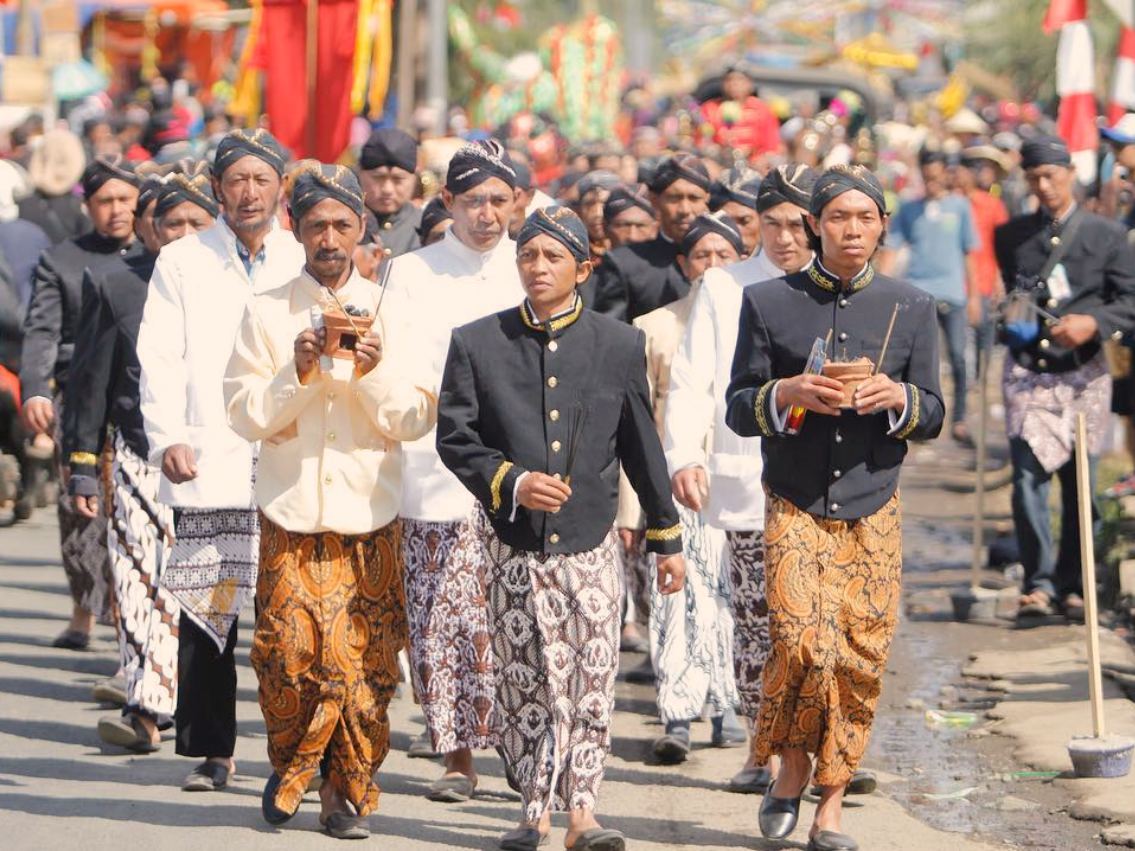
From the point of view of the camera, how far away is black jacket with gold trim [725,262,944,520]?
7473 millimetres

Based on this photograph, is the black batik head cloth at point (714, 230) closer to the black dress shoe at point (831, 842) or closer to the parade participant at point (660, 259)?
the parade participant at point (660, 259)

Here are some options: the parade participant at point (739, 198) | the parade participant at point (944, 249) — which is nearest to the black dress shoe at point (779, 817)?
the parade participant at point (739, 198)

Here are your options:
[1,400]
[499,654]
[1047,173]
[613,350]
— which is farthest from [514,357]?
[1,400]

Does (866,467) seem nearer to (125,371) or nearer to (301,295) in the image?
(301,295)

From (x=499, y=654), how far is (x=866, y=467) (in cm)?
126

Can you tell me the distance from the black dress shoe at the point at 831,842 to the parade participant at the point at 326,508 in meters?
1.37

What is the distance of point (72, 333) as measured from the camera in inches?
436

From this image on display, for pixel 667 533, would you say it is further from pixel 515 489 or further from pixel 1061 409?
pixel 1061 409

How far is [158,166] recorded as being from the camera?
995 centimetres

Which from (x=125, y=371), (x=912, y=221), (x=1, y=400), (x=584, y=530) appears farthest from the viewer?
(x=912, y=221)

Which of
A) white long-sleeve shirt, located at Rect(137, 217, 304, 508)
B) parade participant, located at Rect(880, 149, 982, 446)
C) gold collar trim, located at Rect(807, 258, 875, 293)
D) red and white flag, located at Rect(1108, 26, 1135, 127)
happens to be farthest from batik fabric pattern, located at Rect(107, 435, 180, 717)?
parade participant, located at Rect(880, 149, 982, 446)

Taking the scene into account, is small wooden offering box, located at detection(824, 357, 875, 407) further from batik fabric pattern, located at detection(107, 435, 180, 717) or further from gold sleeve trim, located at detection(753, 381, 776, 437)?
batik fabric pattern, located at detection(107, 435, 180, 717)

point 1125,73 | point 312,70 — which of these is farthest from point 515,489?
point 1125,73

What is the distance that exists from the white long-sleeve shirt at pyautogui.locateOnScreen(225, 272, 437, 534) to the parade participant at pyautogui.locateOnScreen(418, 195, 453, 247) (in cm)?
222
